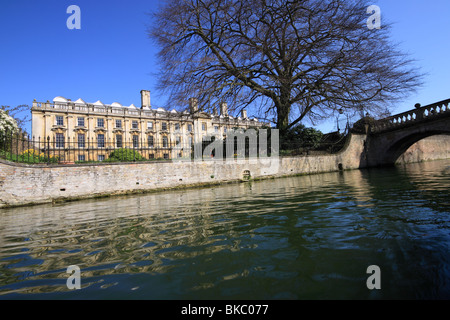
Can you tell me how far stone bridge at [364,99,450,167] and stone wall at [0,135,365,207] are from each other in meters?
8.06

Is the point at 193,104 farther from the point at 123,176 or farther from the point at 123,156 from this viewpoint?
the point at 123,156

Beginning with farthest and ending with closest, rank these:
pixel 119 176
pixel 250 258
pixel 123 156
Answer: pixel 123 156, pixel 119 176, pixel 250 258

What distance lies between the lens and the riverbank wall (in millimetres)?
8508

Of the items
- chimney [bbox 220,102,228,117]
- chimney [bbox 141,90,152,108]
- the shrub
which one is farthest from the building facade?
chimney [bbox 220,102,228,117]

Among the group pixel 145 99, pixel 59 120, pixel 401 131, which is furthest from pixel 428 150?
pixel 59 120

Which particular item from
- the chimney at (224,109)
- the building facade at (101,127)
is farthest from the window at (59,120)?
the chimney at (224,109)

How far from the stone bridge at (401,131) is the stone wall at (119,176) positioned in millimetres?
8056

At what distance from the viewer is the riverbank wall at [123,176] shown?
851 cm

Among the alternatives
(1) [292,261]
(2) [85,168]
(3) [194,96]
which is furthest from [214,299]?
(3) [194,96]

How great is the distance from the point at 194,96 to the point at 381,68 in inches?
402

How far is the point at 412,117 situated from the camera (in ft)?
55.1

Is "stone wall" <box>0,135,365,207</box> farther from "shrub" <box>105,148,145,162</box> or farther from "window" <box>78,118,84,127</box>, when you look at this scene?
"window" <box>78,118,84,127</box>

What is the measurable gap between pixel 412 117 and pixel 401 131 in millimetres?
1316
